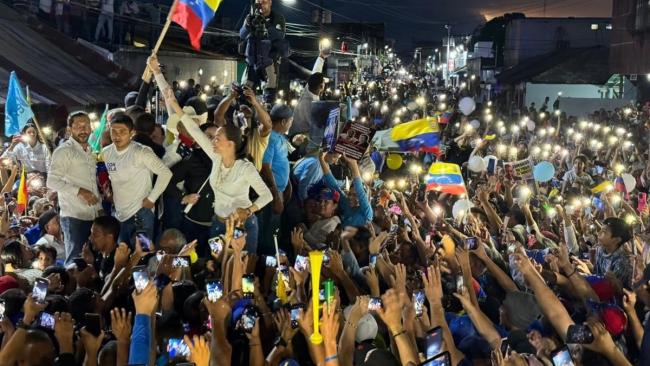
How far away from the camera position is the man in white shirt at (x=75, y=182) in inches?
263

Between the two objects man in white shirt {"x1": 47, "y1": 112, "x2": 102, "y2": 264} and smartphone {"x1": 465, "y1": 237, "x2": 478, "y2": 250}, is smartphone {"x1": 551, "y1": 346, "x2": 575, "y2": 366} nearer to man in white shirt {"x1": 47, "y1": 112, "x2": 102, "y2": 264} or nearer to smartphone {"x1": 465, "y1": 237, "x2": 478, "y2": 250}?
smartphone {"x1": 465, "y1": 237, "x2": 478, "y2": 250}

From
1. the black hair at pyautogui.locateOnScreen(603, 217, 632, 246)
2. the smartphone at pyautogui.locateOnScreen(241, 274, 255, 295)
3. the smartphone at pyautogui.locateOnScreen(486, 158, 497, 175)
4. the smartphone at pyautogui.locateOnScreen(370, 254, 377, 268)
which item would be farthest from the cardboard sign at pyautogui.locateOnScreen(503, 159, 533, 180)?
the smartphone at pyautogui.locateOnScreen(241, 274, 255, 295)

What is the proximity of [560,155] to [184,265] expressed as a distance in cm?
1154

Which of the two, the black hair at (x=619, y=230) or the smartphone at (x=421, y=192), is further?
→ the smartphone at (x=421, y=192)

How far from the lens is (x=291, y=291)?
5570mm

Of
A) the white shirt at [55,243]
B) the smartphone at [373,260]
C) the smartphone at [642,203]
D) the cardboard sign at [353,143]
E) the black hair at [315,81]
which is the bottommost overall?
the smartphone at [642,203]

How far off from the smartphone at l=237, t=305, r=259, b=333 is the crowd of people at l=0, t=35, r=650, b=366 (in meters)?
0.01

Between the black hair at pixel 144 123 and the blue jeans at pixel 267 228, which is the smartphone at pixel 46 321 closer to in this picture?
→ the black hair at pixel 144 123

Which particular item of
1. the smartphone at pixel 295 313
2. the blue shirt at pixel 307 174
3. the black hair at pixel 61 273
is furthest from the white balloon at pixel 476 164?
the smartphone at pixel 295 313

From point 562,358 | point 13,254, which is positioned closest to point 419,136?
point 13,254

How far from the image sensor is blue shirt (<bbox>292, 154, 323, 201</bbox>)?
27.0 feet

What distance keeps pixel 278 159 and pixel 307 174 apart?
2.25 ft

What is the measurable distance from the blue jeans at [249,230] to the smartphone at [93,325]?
226 cm

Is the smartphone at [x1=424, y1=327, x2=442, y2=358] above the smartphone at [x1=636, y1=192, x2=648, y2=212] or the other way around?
above
